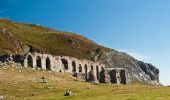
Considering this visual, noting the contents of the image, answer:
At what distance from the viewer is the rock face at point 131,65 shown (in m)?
167

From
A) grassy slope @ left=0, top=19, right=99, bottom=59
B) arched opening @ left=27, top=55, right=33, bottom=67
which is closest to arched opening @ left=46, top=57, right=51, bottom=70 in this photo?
arched opening @ left=27, top=55, right=33, bottom=67

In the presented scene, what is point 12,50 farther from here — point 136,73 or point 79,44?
point 136,73

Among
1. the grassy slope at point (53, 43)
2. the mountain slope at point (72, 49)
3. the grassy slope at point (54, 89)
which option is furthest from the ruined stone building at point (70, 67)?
the grassy slope at point (53, 43)

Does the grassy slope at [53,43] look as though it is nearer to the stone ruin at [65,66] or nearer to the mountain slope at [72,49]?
the mountain slope at [72,49]

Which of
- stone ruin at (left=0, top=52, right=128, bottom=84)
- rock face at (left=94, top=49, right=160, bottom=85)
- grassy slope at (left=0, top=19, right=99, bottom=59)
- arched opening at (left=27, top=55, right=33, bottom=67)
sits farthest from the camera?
rock face at (left=94, top=49, right=160, bottom=85)

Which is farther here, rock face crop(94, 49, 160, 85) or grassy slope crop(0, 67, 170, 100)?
rock face crop(94, 49, 160, 85)

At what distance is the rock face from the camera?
167000 millimetres

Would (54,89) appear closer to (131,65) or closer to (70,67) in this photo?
(70,67)

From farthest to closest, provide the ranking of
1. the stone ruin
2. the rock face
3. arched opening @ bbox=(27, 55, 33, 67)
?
the rock face < arched opening @ bbox=(27, 55, 33, 67) < the stone ruin

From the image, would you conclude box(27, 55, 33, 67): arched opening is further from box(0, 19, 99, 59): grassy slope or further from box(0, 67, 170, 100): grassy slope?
box(0, 19, 99, 59): grassy slope

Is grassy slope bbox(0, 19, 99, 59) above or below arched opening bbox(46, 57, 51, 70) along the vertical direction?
above

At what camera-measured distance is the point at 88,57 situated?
539 ft

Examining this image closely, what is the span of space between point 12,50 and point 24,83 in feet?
214

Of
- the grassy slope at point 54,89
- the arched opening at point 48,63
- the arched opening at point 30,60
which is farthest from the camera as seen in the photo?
the arched opening at point 48,63
